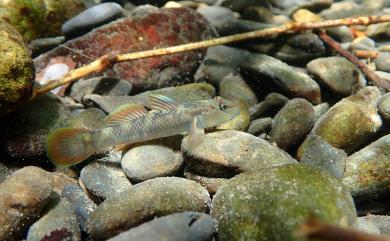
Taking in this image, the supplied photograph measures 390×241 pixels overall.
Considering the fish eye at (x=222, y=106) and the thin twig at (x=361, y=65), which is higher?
the fish eye at (x=222, y=106)

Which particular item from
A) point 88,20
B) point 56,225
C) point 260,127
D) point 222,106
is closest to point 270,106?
point 260,127

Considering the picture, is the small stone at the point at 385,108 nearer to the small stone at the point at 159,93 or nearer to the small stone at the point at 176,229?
the small stone at the point at 159,93

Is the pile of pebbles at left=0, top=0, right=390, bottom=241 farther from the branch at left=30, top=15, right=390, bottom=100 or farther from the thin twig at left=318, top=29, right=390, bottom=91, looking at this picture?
the branch at left=30, top=15, right=390, bottom=100

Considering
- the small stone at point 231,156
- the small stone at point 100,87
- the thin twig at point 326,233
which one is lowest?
the small stone at point 100,87

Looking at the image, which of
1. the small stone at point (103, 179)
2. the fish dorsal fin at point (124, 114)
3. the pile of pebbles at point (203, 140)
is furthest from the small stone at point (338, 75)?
the small stone at point (103, 179)

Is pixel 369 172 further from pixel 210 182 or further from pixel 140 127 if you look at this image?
pixel 140 127

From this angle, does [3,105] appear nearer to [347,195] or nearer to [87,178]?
[87,178]
